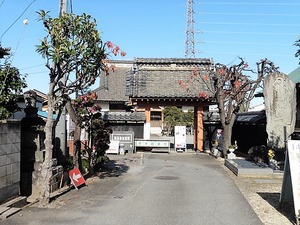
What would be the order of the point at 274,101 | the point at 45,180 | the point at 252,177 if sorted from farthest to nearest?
the point at 274,101 → the point at 252,177 → the point at 45,180

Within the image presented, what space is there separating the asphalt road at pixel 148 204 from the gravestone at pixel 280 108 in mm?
3985

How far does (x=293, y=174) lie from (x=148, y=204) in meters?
3.87

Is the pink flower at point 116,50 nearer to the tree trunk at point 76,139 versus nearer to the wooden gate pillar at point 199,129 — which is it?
the tree trunk at point 76,139

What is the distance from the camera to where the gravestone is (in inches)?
648

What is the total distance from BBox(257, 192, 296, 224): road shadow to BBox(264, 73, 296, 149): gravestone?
20.1 ft

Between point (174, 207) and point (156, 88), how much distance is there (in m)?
20.8

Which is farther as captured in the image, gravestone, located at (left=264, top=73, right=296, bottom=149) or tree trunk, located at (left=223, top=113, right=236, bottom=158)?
tree trunk, located at (left=223, top=113, right=236, bottom=158)

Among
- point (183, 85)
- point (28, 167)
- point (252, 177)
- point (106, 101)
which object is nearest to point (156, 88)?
point (183, 85)

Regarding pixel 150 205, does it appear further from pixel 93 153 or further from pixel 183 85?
pixel 183 85

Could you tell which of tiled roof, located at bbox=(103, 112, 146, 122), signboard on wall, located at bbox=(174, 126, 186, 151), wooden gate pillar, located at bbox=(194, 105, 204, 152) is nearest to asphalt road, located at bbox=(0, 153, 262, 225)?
signboard on wall, located at bbox=(174, 126, 186, 151)

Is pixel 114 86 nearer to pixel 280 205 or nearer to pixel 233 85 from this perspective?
pixel 233 85

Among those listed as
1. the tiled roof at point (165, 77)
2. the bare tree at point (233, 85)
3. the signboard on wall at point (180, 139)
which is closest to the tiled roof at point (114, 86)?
the tiled roof at point (165, 77)

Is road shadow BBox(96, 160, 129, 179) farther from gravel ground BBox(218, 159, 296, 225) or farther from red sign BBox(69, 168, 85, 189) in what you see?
gravel ground BBox(218, 159, 296, 225)

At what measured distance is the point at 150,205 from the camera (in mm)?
9352
